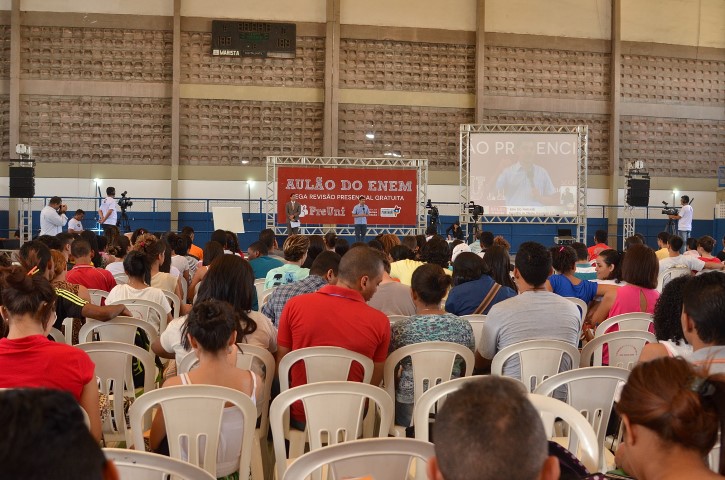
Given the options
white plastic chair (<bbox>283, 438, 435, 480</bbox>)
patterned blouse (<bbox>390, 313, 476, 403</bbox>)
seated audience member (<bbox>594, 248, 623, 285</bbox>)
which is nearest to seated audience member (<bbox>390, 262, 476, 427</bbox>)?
patterned blouse (<bbox>390, 313, 476, 403</bbox>)

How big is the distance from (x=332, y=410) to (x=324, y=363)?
0.73m

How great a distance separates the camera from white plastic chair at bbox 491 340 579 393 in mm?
3588

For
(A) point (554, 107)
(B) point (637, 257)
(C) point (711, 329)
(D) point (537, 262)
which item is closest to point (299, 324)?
(D) point (537, 262)

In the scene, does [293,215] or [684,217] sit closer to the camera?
[293,215]

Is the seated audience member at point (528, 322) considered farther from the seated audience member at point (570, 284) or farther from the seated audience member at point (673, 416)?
the seated audience member at point (673, 416)

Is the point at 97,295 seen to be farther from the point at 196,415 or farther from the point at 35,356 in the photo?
the point at 196,415

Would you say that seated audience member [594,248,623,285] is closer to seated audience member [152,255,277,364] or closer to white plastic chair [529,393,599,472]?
seated audience member [152,255,277,364]

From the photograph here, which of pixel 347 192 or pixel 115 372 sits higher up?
pixel 347 192

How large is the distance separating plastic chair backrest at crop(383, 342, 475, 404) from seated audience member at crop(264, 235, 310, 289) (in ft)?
7.77

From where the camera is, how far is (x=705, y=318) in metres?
2.70

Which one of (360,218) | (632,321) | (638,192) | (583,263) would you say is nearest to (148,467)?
(632,321)

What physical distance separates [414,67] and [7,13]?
9.08 m

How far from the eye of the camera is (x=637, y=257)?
4.65m

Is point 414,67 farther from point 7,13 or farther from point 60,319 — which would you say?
point 60,319
